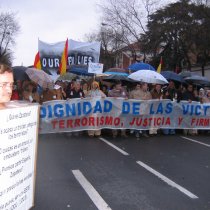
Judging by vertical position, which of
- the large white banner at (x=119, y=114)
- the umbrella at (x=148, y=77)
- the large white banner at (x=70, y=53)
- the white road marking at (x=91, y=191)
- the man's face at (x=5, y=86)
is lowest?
the white road marking at (x=91, y=191)

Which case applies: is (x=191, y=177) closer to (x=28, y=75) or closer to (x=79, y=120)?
(x=79, y=120)

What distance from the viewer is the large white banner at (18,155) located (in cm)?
330

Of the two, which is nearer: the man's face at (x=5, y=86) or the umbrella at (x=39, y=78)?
the man's face at (x=5, y=86)

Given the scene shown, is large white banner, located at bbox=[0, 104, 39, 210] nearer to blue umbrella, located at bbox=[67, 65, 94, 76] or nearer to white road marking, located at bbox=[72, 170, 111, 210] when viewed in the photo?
white road marking, located at bbox=[72, 170, 111, 210]

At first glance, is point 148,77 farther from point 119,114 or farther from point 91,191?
point 91,191

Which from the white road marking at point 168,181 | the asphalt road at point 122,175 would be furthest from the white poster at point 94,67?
the white road marking at point 168,181

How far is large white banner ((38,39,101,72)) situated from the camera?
20.5 m

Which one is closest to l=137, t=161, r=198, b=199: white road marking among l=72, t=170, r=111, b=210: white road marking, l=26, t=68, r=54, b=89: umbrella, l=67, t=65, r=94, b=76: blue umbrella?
l=72, t=170, r=111, b=210: white road marking

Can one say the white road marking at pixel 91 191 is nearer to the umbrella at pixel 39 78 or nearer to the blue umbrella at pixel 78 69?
the umbrella at pixel 39 78

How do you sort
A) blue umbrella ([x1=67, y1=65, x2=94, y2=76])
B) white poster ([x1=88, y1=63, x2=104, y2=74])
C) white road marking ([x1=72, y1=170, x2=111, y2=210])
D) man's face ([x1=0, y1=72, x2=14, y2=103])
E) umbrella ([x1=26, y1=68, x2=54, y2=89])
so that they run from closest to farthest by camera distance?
man's face ([x1=0, y1=72, x2=14, y2=103]) < white road marking ([x1=72, y1=170, x2=111, y2=210]) < umbrella ([x1=26, y1=68, x2=54, y2=89]) < white poster ([x1=88, y1=63, x2=104, y2=74]) < blue umbrella ([x1=67, y1=65, x2=94, y2=76])

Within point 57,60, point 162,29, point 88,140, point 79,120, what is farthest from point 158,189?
point 162,29

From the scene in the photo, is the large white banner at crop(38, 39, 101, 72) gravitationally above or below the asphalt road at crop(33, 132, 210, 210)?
above

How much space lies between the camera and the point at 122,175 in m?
7.97

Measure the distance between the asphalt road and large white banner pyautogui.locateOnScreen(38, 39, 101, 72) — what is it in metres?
8.54
